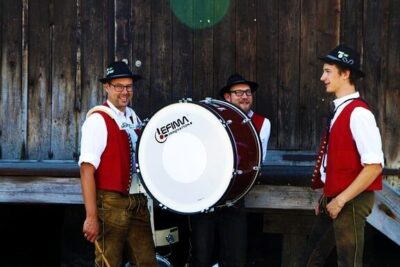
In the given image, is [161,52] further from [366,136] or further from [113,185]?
[366,136]

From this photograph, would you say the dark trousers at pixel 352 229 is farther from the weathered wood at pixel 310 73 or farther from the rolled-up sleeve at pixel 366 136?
the weathered wood at pixel 310 73

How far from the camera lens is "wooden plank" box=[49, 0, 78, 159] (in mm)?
5875

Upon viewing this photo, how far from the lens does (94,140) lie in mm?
4086

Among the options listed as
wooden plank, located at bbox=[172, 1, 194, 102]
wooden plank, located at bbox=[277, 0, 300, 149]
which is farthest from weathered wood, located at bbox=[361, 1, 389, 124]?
wooden plank, located at bbox=[172, 1, 194, 102]

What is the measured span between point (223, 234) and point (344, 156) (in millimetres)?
1246

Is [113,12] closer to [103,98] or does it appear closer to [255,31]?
[103,98]

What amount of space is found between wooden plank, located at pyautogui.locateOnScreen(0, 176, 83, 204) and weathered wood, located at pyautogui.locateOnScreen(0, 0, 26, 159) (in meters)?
0.50

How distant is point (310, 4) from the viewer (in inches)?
219

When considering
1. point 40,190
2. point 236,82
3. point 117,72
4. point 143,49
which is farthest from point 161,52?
point 40,190

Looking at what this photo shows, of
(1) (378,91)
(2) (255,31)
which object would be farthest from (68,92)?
(1) (378,91)

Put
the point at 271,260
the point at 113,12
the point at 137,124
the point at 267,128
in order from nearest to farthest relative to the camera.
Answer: the point at 137,124
the point at 267,128
the point at 113,12
the point at 271,260

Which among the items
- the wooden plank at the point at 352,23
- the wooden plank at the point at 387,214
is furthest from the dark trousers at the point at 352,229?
the wooden plank at the point at 352,23

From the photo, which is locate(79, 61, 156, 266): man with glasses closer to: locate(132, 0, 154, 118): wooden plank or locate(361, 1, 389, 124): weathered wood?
locate(132, 0, 154, 118): wooden plank

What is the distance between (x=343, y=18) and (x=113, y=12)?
199cm
